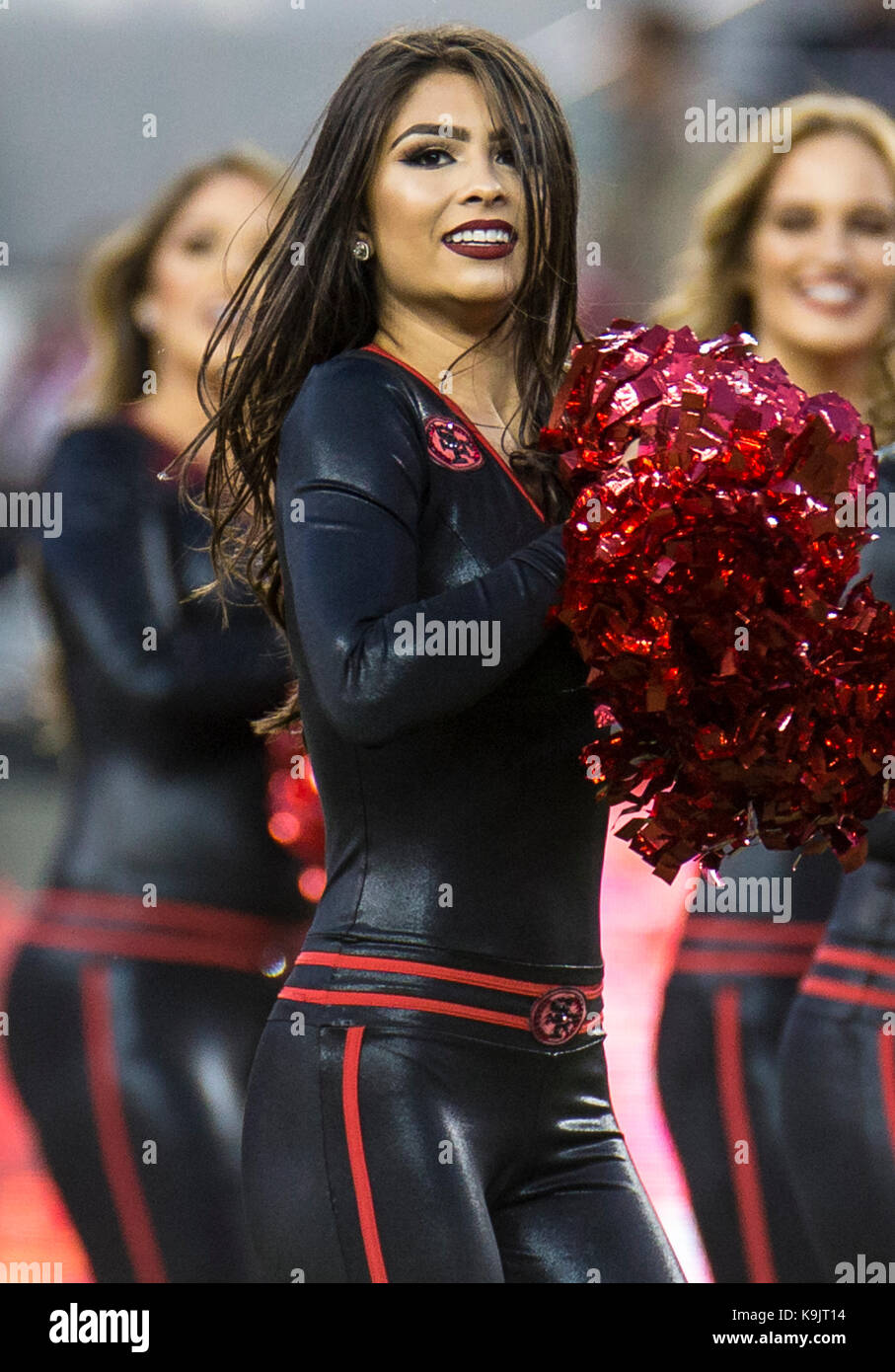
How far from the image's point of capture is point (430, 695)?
1.59 meters

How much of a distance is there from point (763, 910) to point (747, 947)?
0.25ft

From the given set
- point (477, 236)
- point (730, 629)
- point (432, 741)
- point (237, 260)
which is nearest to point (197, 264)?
point (237, 260)

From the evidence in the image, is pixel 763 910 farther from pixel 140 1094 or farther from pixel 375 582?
pixel 375 582

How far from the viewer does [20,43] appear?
3.26 m

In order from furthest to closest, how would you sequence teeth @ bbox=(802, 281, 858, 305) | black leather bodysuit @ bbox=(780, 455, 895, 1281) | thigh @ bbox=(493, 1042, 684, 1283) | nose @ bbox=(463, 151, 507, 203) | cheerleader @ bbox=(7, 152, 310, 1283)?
teeth @ bbox=(802, 281, 858, 305), cheerleader @ bbox=(7, 152, 310, 1283), black leather bodysuit @ bbox=(780, 455, 895, 1281), nose @ bbox=(463, 151, 507, 203), thigh @ bbox=(493, 1042, 684, 1283)

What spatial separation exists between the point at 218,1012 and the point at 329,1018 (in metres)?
1.49

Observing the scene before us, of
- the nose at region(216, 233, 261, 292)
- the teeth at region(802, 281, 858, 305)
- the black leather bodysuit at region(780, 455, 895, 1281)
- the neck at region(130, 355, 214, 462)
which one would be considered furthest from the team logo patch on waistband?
the teeth at region(802, 281, 858, 305)

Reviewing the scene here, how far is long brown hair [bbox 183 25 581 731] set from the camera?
1.88 metres

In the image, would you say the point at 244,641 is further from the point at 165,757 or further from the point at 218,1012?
the point at 218,1012

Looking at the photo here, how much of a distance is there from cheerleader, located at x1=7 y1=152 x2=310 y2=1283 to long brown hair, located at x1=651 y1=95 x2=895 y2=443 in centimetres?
84

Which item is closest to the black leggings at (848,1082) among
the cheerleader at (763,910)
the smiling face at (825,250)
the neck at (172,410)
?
the cheerleader at (763,910)

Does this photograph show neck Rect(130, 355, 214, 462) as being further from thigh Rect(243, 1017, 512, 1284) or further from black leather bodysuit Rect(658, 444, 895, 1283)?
thigh Rect(243, 1017, 512, 1284)

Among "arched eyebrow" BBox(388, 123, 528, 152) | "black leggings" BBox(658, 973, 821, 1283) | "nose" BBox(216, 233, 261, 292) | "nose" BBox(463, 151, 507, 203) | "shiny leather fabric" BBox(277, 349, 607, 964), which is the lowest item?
"black leggings" BBox(658, 973, 821, 1283)

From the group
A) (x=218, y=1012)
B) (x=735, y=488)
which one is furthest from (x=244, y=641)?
(x=735, y=488)
